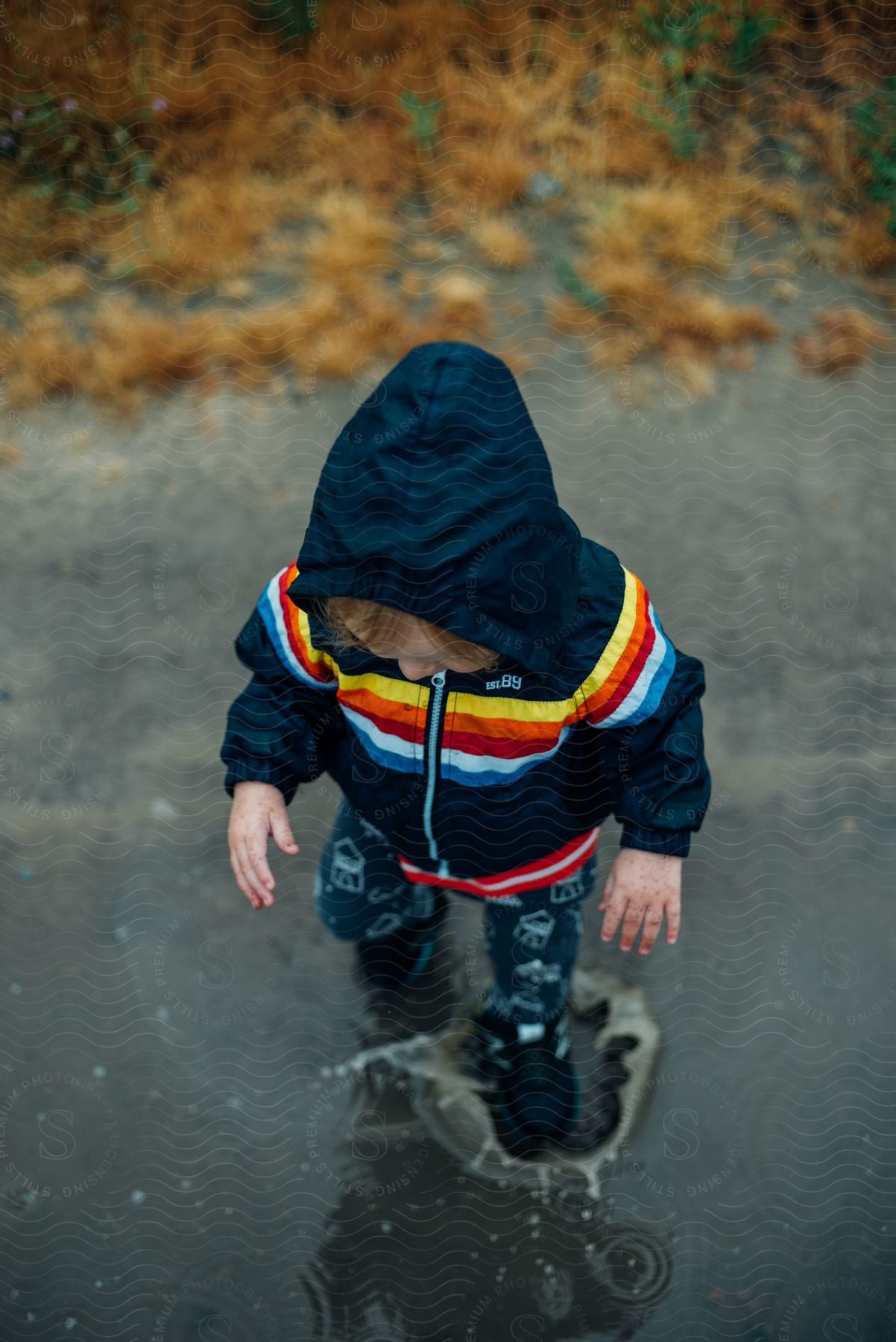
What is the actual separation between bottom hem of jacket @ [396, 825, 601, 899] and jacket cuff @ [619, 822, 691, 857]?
0.09 m

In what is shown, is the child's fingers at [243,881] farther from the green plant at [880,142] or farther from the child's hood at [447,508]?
the green plant at [880,142]

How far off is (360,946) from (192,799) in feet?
1.09

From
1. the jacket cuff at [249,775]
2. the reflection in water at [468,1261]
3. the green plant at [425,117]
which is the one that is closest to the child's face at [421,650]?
the jacket cuff at [249,775]

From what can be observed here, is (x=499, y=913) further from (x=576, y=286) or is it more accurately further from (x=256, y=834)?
(x=576, y=286)

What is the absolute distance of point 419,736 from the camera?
93 centimetres

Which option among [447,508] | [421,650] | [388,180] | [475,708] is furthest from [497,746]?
[388,180]

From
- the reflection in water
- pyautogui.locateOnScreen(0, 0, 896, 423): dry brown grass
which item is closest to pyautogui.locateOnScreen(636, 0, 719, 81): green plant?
pyautogui.locateOnScreen(0, 0, 896, 423): dry brown grass

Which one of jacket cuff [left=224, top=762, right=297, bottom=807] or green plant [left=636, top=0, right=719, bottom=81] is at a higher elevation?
green plant [left=636, top=0, right=719, bottom=81]

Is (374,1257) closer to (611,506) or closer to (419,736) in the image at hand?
(419,736)

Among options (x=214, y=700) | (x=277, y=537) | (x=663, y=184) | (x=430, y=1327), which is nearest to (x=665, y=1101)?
(x=430, y=1327)

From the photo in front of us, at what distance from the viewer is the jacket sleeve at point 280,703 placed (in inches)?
37.3

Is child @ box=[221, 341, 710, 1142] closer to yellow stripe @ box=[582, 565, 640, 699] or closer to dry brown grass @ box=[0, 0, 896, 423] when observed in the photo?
yellow stripe @ box=[582, 565, 640, 699]

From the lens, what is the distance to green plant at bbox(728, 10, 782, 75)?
171 cm

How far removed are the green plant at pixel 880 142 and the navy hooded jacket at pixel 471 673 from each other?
1.17 metres
